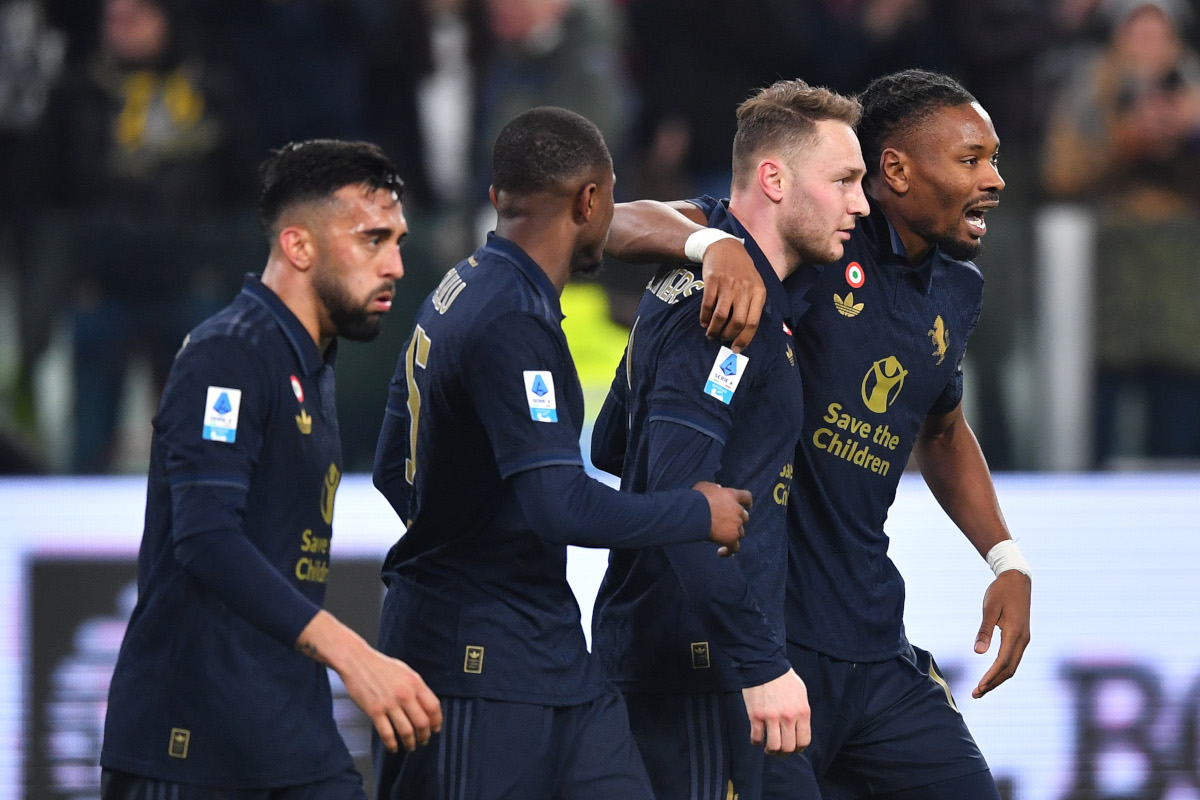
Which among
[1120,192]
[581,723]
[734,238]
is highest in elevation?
[1120,192]

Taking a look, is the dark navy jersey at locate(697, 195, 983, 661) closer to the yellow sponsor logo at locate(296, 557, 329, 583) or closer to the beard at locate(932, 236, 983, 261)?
the beard at locate(932, 236, 983, 261)

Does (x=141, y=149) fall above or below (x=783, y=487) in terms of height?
above

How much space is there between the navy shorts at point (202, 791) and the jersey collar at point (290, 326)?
90 centimetres

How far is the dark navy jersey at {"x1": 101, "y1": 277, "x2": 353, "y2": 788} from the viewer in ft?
10.9

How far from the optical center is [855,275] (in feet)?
13.6

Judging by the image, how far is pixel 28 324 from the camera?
7340 millimetres

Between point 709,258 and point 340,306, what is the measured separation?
838mm

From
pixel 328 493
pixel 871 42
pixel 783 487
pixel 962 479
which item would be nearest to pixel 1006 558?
pixel 962 479

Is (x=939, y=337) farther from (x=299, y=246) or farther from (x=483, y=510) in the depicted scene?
(x=299, y=246)

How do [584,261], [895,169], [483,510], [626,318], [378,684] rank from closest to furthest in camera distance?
[378,684] < [483,510] < [584,261] < [895,169] < [626,318]

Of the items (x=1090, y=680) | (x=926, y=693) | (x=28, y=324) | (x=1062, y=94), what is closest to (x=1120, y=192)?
(x=1062, y=94)

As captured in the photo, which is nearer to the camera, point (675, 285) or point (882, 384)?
point (675, 285)

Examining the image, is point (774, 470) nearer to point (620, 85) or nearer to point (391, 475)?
point (391, 475)

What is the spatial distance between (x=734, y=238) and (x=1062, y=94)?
17.6ft
